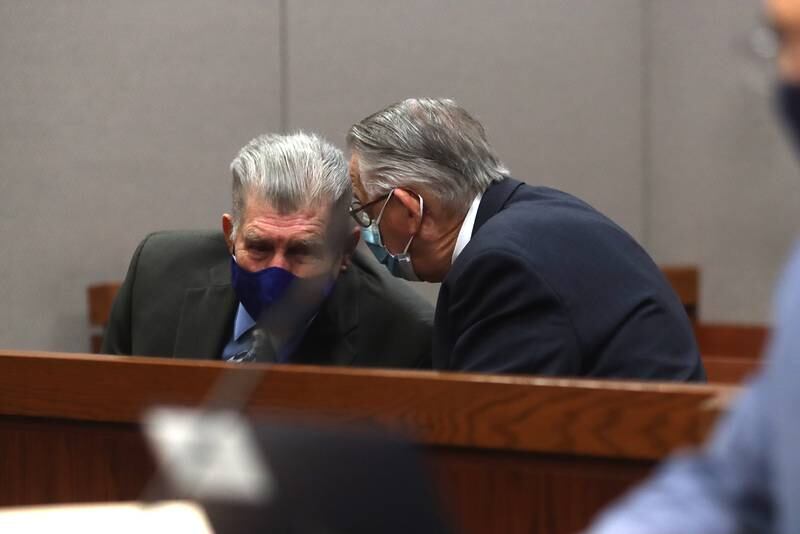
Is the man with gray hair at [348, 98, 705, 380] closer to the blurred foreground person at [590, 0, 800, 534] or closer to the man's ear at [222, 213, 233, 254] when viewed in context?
the man's ear at [222, 213, 233, 254]

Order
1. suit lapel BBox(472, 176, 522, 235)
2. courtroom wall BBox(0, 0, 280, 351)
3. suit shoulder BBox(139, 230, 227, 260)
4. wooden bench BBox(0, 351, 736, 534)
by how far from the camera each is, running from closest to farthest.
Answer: wooden bench BBox(0, 351, 736, 534) → suit lapel BBox(472, 176, 522, 235) → suit shoulder BBox(139, 230, 227, 260) → courtroom wall BBox(0, 0, 280, 351)

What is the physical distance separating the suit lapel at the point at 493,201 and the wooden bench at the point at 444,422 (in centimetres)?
73

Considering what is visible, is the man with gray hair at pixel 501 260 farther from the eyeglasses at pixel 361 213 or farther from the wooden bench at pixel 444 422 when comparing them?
the wooden bench at pixel 444 422

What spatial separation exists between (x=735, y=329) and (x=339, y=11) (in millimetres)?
2163

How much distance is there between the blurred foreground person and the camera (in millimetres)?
990

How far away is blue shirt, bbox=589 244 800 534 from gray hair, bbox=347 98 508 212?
157 centimetres

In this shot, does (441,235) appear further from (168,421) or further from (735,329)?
(735,329)

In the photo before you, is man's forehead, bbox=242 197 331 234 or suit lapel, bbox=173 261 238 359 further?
suit lapel, bbox=173 261 238 359

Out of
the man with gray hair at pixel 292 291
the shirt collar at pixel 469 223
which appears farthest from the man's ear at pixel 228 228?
the shirt collar at pixel 469 223

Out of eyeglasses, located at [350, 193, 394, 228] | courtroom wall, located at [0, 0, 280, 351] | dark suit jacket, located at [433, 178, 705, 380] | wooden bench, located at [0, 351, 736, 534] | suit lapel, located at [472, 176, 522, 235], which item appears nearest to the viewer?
wooden bench, located at [0, 351, 736, 534]

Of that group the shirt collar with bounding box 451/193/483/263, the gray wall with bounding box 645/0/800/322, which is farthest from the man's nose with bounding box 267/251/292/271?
the gray wall with bounding box 645/0/800/322

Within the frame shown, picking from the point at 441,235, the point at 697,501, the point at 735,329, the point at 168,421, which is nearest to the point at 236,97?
the point at 441,235

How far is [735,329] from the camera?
17.5 ft

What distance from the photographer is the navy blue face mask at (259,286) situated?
2680 millimetres
